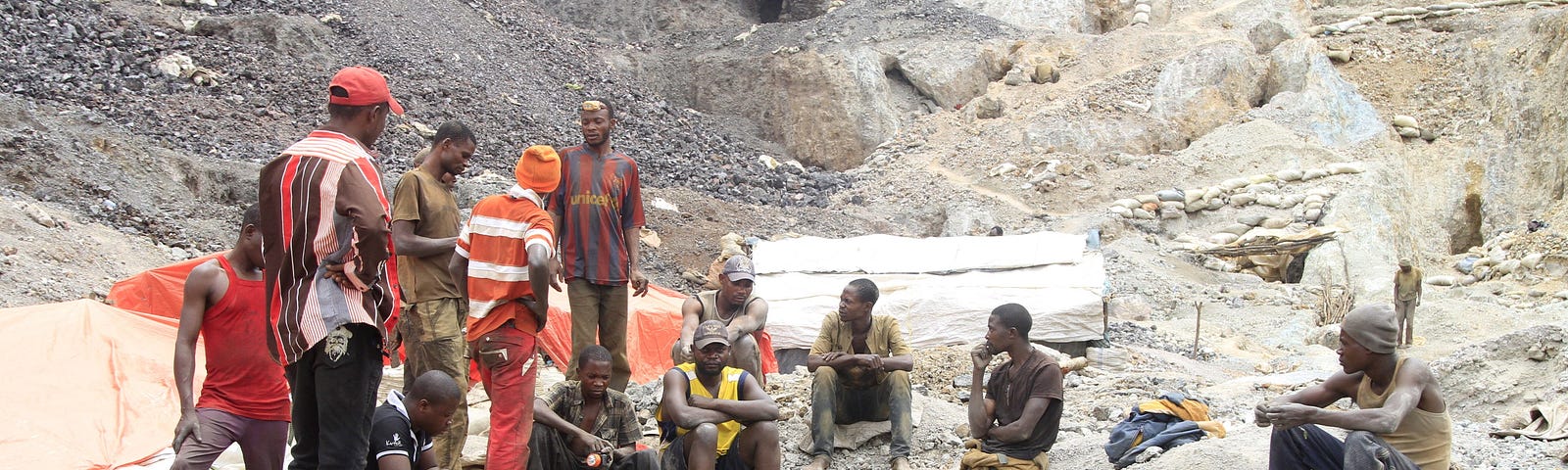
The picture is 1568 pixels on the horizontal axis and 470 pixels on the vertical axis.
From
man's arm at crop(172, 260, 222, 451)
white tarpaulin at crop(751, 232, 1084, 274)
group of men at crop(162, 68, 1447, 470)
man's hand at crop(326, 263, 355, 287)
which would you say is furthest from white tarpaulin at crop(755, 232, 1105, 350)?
man's hand at crop(326, 263, 355, 287)

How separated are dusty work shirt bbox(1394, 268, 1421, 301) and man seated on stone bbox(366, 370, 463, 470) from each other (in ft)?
35.8

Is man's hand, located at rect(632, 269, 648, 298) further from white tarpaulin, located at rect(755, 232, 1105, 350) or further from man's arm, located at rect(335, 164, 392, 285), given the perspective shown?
white tarpaulin, located at rect(755, 232, 1105, 350)

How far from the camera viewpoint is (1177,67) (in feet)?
74.1

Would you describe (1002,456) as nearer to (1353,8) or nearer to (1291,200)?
(1291,200)

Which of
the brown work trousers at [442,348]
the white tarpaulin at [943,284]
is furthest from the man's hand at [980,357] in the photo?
the white tarpaulin at [943,284]

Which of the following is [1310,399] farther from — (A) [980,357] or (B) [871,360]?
(B) [871,360]

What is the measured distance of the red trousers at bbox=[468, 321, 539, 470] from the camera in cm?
489

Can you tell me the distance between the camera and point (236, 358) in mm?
4191

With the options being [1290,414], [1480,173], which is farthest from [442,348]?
[1480,173]

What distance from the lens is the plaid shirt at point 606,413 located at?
17.6 ft

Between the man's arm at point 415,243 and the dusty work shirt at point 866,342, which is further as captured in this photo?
the dusty work shirt at point 866,342

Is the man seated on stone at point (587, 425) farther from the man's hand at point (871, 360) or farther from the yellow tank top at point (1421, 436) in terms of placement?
the yellow tank top at point (1421, 436)

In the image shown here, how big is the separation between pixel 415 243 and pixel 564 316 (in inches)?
164

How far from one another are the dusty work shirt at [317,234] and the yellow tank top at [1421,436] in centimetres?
333
